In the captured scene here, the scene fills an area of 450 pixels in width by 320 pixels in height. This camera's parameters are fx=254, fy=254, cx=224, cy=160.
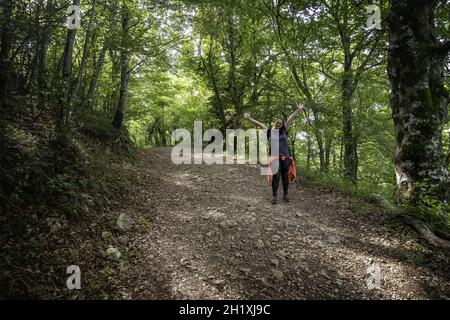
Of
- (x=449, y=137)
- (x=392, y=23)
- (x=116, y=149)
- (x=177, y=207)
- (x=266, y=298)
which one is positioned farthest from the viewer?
(x=449, y=137)

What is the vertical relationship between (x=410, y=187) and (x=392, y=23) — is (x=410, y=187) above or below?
below

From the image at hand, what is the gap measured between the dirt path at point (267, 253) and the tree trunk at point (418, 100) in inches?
44.9

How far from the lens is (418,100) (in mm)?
5305

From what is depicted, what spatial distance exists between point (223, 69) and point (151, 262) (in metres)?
17.6

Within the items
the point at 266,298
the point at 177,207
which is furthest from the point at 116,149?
the point at 266,298

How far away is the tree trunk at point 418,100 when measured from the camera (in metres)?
5.14

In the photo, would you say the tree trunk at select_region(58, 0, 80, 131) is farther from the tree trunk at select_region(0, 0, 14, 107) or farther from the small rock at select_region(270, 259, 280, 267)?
the small rock at select_region(270, 259, 280, 267)

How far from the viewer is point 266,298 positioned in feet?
11.0

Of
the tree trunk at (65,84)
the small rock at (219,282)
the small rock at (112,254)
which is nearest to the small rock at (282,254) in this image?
the small rock at (219,282)

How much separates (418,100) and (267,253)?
4.47 meters

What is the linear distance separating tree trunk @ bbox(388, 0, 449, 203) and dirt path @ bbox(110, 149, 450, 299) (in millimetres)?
1141

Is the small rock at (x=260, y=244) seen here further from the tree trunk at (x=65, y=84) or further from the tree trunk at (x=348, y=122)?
the tree trunk at (x=348, y=122)

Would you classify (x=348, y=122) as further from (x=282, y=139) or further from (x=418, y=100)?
(x=282, y=139)
